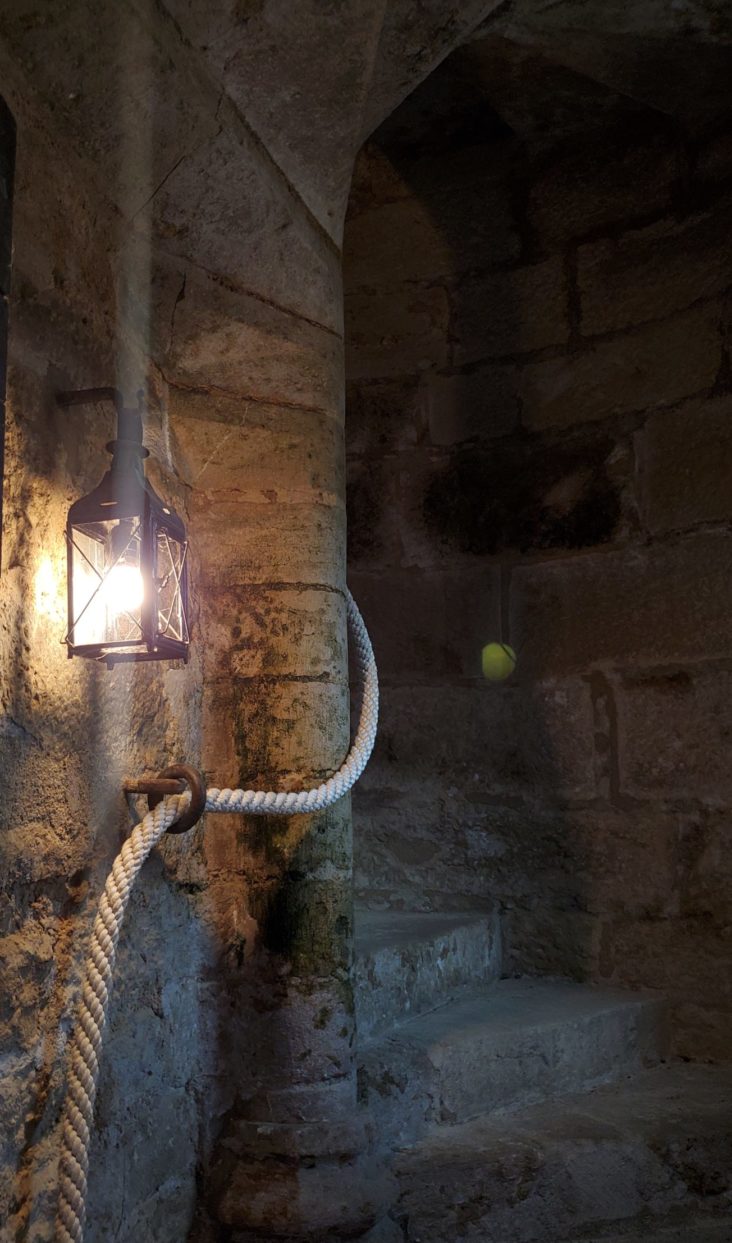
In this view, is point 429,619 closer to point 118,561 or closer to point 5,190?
point 118,561

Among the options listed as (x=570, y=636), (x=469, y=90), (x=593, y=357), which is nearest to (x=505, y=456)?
(x=593, y=357)

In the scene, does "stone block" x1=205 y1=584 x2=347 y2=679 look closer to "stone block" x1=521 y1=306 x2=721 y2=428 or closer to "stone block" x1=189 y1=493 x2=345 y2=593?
"stone block" x1=189 y1=493 x2=345 y2=593

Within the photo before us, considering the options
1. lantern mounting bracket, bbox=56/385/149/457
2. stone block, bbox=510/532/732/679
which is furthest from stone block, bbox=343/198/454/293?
lantern mounting bracket, bbox=56/385/149/457

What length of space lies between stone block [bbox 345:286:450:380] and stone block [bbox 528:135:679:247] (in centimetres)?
34

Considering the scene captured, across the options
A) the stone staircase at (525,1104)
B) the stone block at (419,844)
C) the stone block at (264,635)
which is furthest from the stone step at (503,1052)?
the stone block at (264,635)

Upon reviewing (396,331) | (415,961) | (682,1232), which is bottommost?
(682,1232)

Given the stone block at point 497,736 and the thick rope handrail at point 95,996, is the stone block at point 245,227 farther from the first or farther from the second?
the stone block at point 497,736

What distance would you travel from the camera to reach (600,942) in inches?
100

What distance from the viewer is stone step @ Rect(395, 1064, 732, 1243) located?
1.77m

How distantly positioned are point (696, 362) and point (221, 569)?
4.35 feet

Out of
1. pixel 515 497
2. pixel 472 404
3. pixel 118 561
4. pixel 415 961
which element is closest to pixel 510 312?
pixel 472 404

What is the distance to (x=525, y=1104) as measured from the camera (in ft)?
6.98

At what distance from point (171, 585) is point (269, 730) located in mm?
391

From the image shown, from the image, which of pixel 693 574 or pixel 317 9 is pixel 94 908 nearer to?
pixel 317 9
